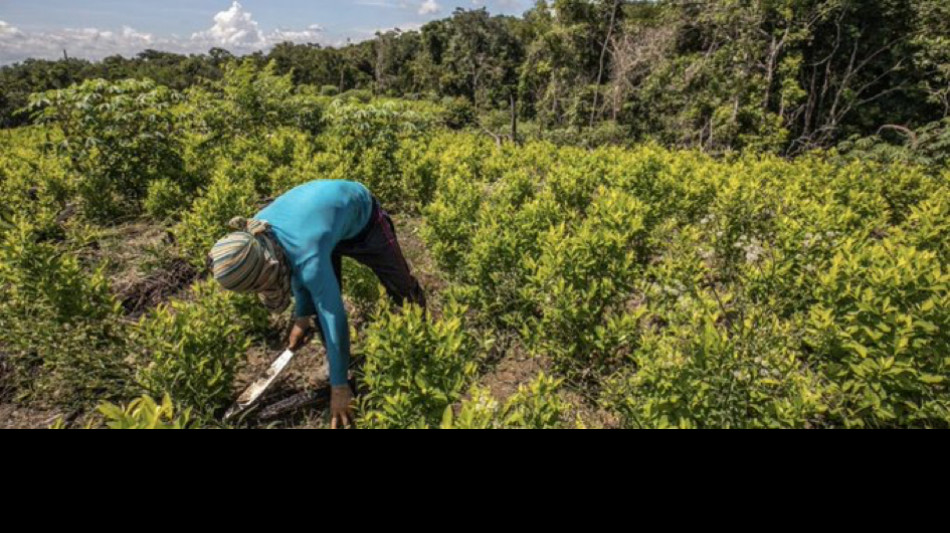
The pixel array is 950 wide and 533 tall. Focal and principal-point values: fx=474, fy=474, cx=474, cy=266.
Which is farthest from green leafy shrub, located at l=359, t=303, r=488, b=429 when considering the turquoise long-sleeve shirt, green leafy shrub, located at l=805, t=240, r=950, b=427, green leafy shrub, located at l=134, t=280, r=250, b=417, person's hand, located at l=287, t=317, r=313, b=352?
green leafy shrub, located at l=805, t=240, r=950, b=427

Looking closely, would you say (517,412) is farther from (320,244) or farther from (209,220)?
(209,220)

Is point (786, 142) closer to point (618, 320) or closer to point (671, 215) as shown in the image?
point (671, 215)

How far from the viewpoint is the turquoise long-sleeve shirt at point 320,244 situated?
2.50m

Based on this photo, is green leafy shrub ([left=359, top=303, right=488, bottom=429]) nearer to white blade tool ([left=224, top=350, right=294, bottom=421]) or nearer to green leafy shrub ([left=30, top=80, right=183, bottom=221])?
white blade tool ([left=224, top=350, right=294, bottom=421])

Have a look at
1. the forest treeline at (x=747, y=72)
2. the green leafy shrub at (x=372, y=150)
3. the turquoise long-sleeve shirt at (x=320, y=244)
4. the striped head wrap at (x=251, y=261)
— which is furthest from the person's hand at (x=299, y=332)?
the forest treeline at (x=747, y=72)

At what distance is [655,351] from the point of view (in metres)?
2.71

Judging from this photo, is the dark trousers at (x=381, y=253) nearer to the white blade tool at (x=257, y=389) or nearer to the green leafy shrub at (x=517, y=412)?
the white blade tool at (x=257, y=389)

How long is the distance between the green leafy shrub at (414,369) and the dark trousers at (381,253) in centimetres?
92

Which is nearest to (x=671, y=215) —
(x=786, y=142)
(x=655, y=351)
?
(x=655, y=351)

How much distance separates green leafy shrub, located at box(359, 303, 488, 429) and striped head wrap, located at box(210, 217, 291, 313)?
614 millimetres

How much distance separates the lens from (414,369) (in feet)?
8.40

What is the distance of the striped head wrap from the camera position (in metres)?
2.35

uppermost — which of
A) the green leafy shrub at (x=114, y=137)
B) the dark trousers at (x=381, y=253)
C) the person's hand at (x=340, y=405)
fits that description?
the green leafy shrub at (x=114, y=137)
